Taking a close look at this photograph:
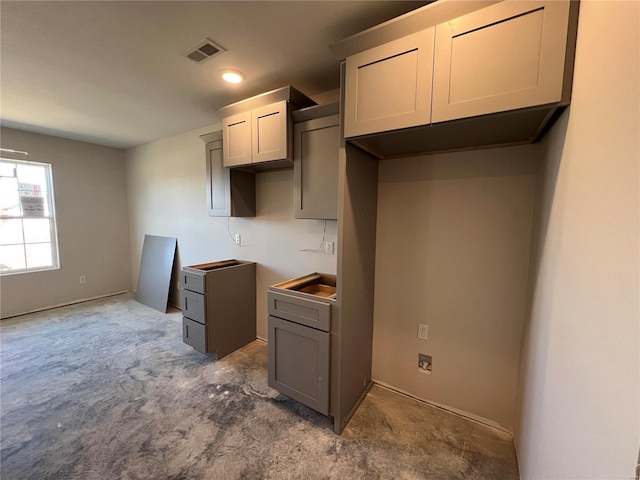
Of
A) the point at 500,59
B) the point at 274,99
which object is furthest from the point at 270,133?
the point at 500,59

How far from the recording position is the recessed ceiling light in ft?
6.74

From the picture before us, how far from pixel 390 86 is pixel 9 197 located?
17.0ft

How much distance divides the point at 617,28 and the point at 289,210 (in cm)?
232

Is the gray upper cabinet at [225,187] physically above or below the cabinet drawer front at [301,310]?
above

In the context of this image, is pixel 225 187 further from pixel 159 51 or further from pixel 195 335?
pixel 195 335

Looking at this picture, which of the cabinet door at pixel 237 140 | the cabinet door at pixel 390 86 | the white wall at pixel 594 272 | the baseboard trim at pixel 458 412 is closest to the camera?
the white wall at pixel 594 272

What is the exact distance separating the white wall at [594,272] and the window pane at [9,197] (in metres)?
5.85

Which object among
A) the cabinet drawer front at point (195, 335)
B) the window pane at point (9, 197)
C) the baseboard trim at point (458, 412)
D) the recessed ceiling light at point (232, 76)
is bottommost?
the baseboard trim at point (458, 412)

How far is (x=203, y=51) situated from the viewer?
180cm

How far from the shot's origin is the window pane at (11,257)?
11.5 ft

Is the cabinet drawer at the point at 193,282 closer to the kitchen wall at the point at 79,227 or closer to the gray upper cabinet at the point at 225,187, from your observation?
the gray upper cabinet at the point at 225,187

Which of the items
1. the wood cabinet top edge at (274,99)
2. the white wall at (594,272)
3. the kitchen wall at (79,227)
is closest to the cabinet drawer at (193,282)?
the wood cabinet top edge at (274,99)

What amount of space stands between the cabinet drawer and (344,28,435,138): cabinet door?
6.42 feet

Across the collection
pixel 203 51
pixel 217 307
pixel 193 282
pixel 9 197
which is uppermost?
pixel 203 51
